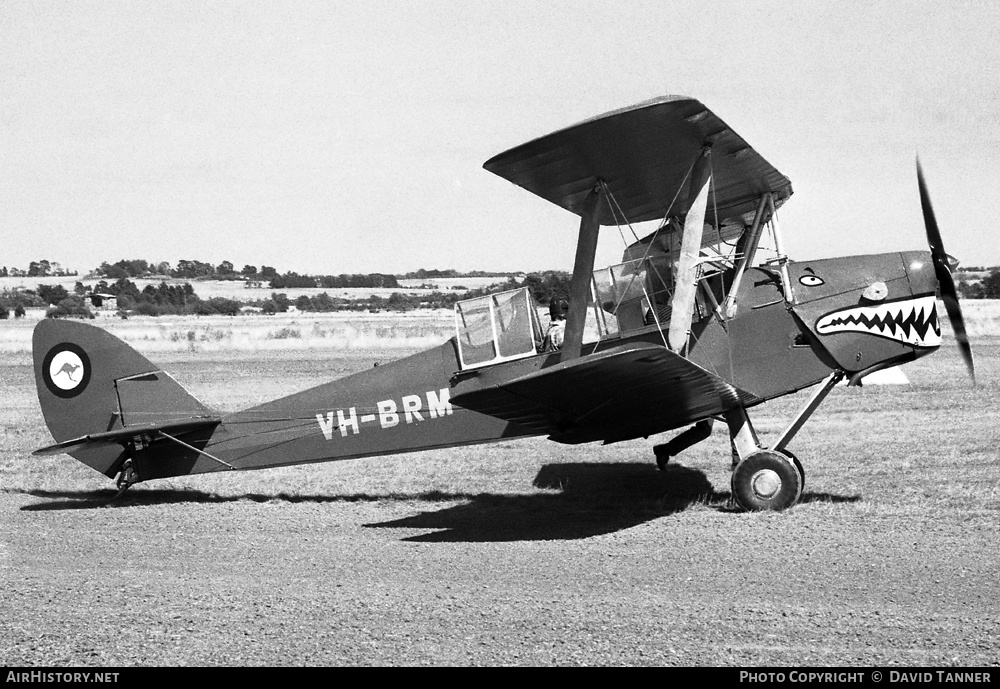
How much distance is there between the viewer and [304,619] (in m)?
5.66

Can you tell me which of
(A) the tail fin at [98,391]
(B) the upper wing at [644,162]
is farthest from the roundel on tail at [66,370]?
(B) the upper wing at [644,162]

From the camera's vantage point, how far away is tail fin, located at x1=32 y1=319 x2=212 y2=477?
9.41m

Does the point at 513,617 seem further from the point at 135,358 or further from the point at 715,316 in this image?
the point at 135,358

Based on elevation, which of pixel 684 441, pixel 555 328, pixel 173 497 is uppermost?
pixel 555 328

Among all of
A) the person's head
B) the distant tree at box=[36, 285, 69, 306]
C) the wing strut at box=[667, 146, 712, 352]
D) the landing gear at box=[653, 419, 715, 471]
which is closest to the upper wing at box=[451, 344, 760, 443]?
the wing strut at box=[667, 146, 712, 352]

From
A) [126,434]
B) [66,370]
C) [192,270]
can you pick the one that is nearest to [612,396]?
[126,434]

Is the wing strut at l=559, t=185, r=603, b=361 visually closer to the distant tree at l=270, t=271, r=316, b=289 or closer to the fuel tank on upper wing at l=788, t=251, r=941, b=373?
the fuel tank on upper wing at l=788, t=251, r=941, b=373

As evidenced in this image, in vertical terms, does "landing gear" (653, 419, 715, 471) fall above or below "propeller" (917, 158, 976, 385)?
below

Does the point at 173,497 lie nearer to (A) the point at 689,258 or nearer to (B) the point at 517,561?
(B) the point at 517,561

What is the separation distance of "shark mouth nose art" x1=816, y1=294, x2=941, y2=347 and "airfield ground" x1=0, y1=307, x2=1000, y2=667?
62.9 inches

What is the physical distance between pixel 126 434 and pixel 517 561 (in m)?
4.31

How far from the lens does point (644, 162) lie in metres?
7.98

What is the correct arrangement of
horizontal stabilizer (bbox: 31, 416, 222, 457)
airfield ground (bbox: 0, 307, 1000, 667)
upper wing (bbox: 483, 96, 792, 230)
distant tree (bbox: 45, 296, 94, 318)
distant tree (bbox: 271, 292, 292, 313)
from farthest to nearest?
distant tree (bbox: 271, 292, 292, 313) → distant tree (bbox: 45, 296, 94, 318) → horizontal stabilizer (bbox: 31, 416, 222, 457) → upper wing (bbox: 483, 96, 792, 230) → airfield ground (bbox: 0, 307, 1000, 667)
